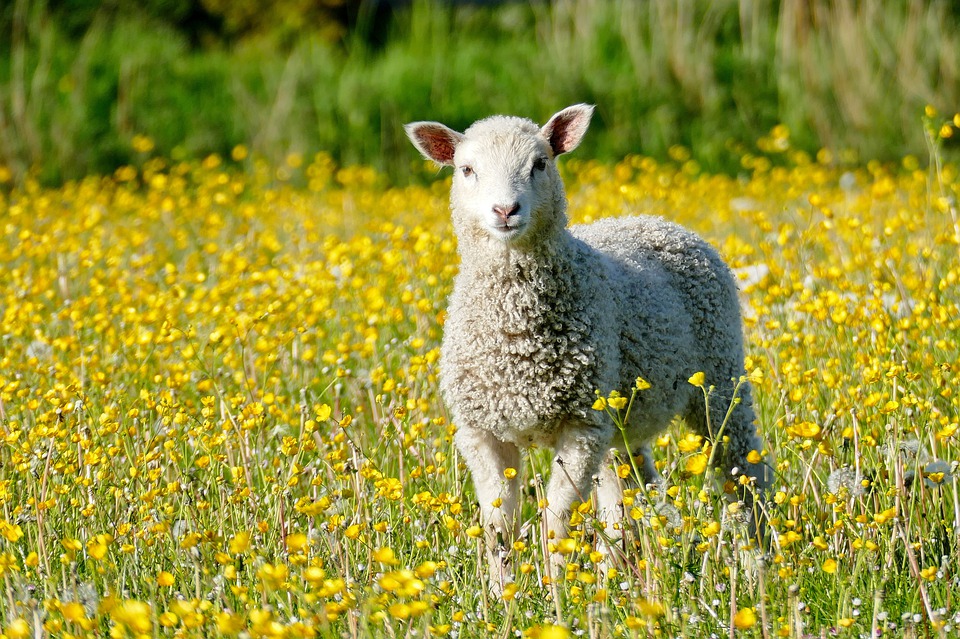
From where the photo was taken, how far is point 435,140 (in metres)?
4.14

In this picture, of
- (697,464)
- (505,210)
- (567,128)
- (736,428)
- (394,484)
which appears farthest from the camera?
(736,428)

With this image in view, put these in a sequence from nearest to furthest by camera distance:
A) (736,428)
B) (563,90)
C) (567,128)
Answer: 1. (567,128)
2. (736,428)
3. (563,90)

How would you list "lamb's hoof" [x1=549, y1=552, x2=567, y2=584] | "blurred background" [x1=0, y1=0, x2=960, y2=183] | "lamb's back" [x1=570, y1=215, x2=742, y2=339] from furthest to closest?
1. "blurred background" [x1=0, y1=0, x2=960, y2=183]
2. "lamb's back" [x1=570, y1=215, x2=742, y2=339]
3. "lamb's hoof" [x1=549, y1=552, x2=567, y2=584]

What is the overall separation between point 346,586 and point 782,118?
10.1 metres

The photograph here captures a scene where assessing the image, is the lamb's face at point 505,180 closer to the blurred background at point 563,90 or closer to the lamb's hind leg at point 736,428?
the lamb's hind leg at point 736,428

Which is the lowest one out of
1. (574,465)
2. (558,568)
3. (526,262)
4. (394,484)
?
(558,568)

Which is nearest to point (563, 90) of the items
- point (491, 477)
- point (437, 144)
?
point (437, 144)

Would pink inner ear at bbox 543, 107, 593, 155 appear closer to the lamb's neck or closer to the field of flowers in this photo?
the lamb's neck

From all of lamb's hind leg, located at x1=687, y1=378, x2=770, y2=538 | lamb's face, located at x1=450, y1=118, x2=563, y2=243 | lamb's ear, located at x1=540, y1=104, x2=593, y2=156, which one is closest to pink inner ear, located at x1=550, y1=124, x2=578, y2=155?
lamb's ear, located at x1=540, y1=104, x2=593, y2=156

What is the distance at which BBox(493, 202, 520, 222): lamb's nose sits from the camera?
3549 mm

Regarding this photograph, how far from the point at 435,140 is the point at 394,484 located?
1.47 meters

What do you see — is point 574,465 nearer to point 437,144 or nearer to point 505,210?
point 505,210

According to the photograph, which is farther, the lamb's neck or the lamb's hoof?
the lamb's neck

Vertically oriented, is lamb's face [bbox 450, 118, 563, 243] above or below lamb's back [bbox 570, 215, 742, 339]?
above
